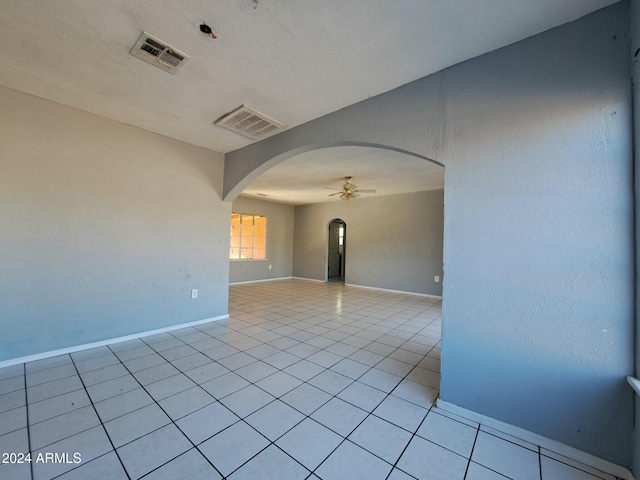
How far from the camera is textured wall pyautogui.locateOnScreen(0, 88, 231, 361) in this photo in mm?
2338

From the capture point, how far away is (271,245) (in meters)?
7.84

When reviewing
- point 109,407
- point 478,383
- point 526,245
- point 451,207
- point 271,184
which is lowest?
point 109,407

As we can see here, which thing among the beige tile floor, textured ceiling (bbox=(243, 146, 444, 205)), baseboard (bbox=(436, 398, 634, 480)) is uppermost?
textured ceiling (bbox=(243, 146, 444, 205))

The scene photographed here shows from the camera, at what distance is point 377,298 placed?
5637 mm

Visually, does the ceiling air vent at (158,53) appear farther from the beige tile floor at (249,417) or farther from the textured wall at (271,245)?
the textured wall at (271,245)

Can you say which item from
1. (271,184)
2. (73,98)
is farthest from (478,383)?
(271,184)

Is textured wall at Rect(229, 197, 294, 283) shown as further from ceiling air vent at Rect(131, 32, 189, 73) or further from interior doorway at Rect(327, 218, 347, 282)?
ceiling air vent at Rect(131, 32, 189, 73)

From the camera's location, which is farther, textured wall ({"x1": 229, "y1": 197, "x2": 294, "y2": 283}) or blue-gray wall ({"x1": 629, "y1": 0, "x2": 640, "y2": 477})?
textured wall ({"x1": 229, "y1": 197, "x2": 294, "y2": 283})

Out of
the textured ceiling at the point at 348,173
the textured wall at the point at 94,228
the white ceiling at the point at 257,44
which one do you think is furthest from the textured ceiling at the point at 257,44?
the textured ceiling at the point at 348,173

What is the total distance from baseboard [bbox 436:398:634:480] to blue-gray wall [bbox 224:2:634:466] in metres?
0.03

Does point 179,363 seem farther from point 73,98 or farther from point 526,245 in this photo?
point 526,245

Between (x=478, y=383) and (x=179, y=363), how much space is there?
2487mm

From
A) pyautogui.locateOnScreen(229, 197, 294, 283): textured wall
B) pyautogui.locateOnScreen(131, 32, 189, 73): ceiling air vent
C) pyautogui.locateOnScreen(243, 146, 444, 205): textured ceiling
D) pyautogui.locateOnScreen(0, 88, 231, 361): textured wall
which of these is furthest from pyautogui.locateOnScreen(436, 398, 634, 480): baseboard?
pyautogui.locateOnScreen(229, 197, 294, 283): textured wall

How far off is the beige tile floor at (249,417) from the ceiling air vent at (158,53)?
243cm
